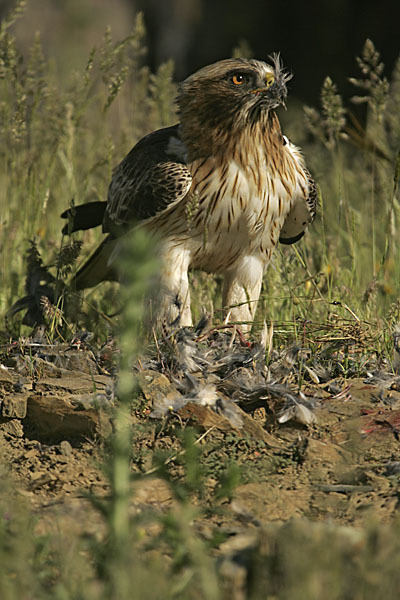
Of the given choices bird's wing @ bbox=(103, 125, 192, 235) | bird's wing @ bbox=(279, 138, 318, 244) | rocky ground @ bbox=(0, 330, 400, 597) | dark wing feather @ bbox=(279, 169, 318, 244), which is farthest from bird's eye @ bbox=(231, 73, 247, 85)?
rocky ground @ bbox=(0, 330, 400, 597)

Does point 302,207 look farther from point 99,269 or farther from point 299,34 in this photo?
point 299,34

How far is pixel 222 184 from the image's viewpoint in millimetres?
3932

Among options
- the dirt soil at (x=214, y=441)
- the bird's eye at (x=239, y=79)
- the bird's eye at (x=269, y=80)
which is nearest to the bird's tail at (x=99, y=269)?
the bird's eye at (x=239, y=79)

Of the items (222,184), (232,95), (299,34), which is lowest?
(222,184)

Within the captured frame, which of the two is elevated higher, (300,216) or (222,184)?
(222,184)

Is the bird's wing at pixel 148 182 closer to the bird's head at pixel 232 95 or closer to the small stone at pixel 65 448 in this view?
the bird's head at pixel 232 95

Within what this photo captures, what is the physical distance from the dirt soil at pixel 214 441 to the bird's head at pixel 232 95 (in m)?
1.32

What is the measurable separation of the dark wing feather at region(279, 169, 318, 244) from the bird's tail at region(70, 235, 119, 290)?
101 centimetres

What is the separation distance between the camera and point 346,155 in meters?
8.38

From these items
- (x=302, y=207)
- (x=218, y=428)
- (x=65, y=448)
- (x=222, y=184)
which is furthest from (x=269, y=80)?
(x=65, y=448)

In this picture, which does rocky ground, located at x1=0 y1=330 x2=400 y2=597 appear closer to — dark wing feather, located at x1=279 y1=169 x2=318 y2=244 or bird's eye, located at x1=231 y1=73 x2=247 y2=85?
dark wing feather, located at x1=279 y1=169 x2=318 y2=244

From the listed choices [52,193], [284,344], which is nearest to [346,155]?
[52,193]

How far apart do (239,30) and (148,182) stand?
6768 millimetres

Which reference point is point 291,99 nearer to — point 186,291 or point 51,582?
point 186,291
